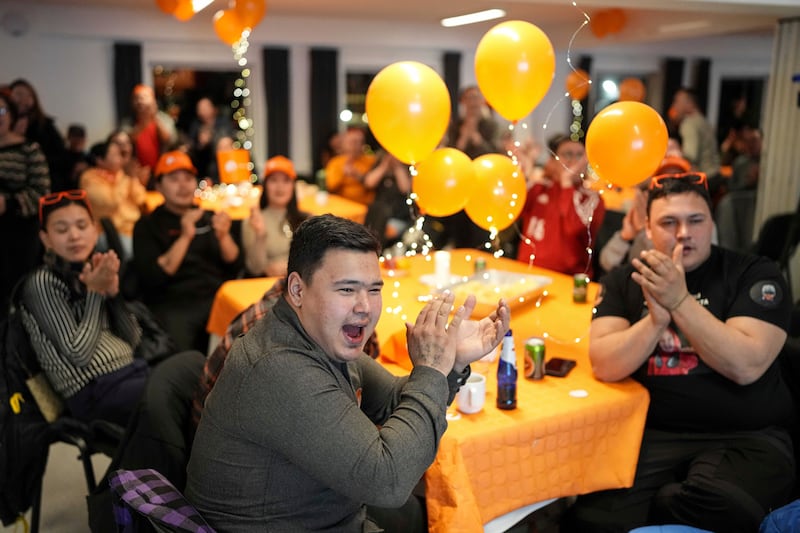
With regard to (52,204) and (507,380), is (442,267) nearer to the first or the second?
(507,380)

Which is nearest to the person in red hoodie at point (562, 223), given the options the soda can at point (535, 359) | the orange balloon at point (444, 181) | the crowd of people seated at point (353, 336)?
the crowd of people seated at point (353, 336)

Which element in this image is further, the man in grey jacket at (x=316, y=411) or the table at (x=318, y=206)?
the table at (x=318, y=206)

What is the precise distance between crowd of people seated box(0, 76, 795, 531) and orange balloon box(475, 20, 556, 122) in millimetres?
338

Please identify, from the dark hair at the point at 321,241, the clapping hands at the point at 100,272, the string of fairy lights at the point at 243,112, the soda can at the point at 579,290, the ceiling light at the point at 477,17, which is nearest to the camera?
the dark hair at the point at 321,241

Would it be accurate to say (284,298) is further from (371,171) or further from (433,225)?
(371,171)

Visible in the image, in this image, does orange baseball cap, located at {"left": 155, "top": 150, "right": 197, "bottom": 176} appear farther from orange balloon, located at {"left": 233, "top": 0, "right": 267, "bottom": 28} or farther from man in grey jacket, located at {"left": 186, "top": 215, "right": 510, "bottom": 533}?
man in grey jacket, located at {"left": 186, "top": 215, "right": 510, "bottom": 533}

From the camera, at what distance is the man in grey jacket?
1.33 m

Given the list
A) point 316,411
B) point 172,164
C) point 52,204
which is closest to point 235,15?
point 172,164

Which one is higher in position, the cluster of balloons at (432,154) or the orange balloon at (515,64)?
the orange balloon at (515,64)

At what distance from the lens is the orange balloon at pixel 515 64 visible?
2342 mm

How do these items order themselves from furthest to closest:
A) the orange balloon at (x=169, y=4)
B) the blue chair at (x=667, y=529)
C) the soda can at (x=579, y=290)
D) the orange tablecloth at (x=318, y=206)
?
the orange tablecloth at (x=318, y=206), the orange balloon at (x=169, y=4), the soda can at (x=579, y=290), the blue chair at (x=667, y=529)

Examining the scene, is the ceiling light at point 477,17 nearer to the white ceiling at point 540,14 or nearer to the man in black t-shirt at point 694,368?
the white ceiling at point 540,14

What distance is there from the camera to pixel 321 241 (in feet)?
4.72

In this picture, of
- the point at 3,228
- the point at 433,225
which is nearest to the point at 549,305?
the point at 433,225
